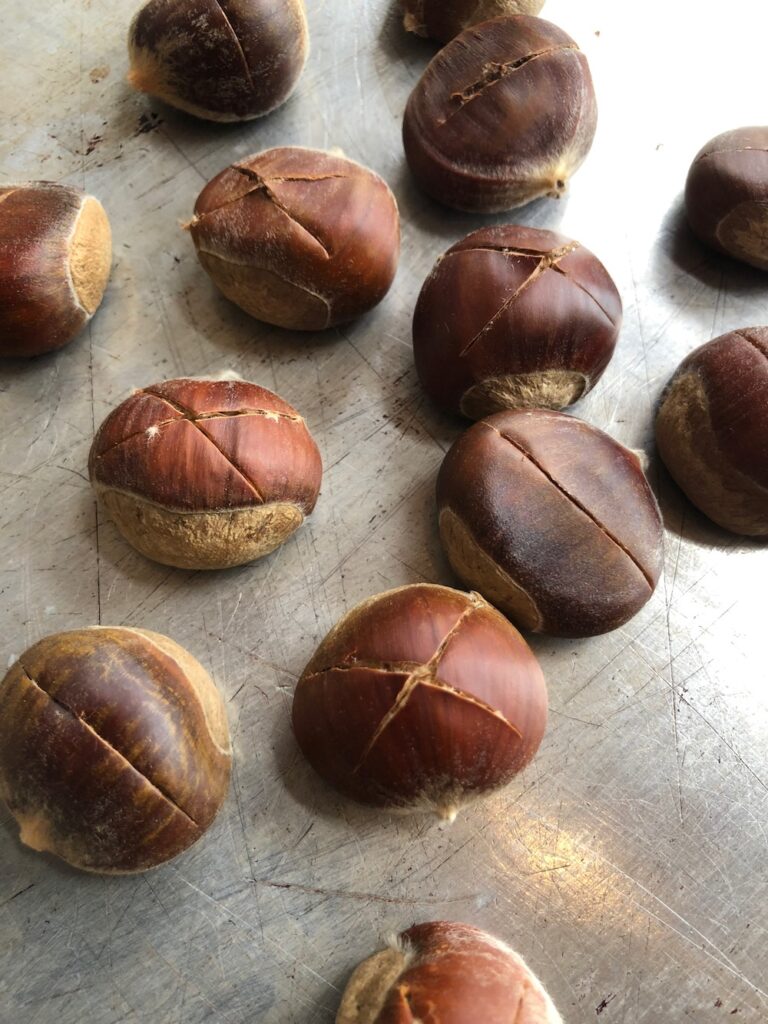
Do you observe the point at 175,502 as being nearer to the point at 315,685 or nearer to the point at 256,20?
the point at 315,685

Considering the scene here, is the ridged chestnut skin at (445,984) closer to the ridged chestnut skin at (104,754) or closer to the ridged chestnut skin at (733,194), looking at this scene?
the ridged chestnut skin at (104,754)

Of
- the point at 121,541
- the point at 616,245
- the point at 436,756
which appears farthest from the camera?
the point at 616,245

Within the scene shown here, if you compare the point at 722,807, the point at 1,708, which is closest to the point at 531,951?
the point at 722,807

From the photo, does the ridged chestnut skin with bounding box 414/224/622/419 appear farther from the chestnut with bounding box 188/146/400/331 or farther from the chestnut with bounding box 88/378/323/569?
the chestnut with bounding box 88/378/323/569

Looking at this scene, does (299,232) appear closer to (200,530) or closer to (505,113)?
(505,113)

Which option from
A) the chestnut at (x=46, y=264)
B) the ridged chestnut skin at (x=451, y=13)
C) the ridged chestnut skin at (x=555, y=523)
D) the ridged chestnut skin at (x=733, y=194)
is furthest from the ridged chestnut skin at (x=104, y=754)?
the ridged chestnut skin at (x=451, y=13)
